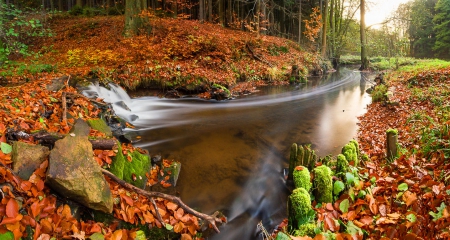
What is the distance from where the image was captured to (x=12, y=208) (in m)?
2.72

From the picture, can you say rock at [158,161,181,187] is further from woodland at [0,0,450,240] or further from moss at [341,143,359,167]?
moss at [341,143,359,167]

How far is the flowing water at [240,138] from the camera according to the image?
193 inches

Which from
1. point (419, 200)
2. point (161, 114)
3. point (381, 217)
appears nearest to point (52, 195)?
point (381, 217)

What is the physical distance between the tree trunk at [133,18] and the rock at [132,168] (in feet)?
40.0

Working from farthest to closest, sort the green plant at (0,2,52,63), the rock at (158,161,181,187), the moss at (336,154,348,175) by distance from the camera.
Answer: the green plant at (0,2,52,63) → the rock at (158,161,181,187) → the moss at (336,154,348,175)

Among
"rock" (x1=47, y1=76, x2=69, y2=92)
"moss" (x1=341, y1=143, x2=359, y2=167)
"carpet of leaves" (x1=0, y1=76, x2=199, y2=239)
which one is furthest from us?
"rock" (x1=47, y1=76, x2=69, y2=92)

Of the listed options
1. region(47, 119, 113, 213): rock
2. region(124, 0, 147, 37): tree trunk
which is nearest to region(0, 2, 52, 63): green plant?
region(47, 119, 113, 213): rock

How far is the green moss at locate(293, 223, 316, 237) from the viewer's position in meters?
3.04

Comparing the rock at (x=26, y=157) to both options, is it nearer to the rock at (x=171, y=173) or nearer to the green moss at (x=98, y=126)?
the green moss at (x=98, y=126)

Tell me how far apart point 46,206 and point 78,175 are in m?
0.49

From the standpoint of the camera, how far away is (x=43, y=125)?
4.92 m

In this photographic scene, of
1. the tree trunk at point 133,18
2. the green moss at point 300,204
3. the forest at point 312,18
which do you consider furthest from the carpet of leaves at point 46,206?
the forest at point 312,18

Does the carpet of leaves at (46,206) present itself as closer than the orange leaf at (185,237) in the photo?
Yes

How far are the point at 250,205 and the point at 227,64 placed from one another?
38.9ft
